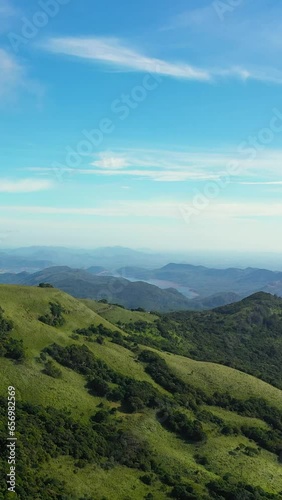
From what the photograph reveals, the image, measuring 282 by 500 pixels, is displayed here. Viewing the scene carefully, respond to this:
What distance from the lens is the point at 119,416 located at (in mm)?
84375

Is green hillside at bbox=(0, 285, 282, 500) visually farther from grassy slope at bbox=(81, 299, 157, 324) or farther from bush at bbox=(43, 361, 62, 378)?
grassy slope at bbox=(81, 299, 157, 324)

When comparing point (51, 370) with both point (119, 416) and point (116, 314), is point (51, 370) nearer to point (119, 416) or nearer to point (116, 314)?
point (119, 416)

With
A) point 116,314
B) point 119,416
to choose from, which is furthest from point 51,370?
point 116,314

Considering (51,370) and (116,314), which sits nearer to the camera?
(51,370)

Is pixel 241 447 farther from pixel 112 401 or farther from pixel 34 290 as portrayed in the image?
pixel 34 290

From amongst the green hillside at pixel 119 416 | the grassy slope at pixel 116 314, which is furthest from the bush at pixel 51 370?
the grassy slope at pixel 116 314

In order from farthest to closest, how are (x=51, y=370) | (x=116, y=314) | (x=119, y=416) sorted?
(x=116, y=314) < (x=51, y=370) < (x=119, y=416)

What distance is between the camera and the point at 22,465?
185ft

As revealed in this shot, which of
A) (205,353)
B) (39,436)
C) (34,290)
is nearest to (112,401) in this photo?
(39,436)

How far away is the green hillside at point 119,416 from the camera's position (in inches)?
2484

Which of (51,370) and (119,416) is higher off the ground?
(51,370)

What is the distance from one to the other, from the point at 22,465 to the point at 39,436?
989cm

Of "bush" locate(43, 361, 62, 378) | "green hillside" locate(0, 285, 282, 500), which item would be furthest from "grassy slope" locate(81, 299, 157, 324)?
"bush" locate(43, 361, 62, 378)

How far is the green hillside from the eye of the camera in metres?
63.1
